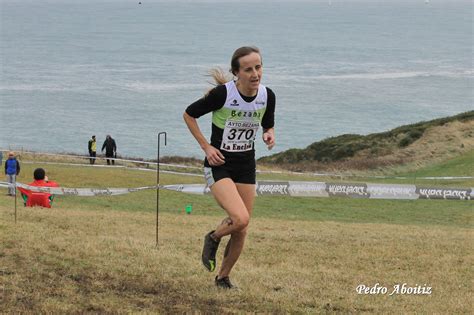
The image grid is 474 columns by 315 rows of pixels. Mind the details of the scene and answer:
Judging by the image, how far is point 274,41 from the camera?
638 feet

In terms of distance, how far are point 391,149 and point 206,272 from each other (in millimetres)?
40486

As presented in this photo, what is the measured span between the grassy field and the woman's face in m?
2.32

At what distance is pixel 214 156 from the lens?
27.2 ft

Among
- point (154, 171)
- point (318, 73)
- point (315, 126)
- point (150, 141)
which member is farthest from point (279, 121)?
point (154, 171)

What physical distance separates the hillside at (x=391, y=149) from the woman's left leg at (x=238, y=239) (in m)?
35.3

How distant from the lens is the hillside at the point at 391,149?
44.7m

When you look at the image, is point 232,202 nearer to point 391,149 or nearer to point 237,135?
point 237,135

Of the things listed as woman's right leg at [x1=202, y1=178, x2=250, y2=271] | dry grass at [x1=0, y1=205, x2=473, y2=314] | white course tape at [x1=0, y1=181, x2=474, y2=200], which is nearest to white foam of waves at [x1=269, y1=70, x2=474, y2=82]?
white course tape at [x1=0, y1=181, x2=474, y2=200]

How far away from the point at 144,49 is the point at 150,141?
89.2m

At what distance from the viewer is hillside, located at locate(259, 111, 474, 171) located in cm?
4466

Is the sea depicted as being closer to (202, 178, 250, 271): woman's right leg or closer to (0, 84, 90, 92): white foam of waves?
(0, 84, 90, 92): white foam of waves

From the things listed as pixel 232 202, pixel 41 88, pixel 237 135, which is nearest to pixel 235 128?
pixel 237 135

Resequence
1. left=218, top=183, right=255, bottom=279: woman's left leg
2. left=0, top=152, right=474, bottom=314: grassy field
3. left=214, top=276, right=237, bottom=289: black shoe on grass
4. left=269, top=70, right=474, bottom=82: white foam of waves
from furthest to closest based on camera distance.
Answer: left=269, top=70, right=474, bottom=82: white foam of waves → left=214, top=276, right=237, bottom=289: black shoe on grass → left=218, top=183, right=255, bottom=279: woman's left leg → left=0, top=152, right=474, bottom=314: grassy field

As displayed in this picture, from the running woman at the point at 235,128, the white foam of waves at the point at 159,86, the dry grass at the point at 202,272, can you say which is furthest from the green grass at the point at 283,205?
the white foam of waves at the point at 159,86
